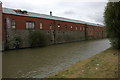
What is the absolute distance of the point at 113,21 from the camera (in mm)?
10156

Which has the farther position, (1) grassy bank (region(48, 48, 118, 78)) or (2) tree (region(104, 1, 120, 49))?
(2) tree (region(104, 1, 120, 49))

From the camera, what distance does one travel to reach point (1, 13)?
50.9ft

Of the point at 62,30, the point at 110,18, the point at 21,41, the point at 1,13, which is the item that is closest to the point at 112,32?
the point at 110,18

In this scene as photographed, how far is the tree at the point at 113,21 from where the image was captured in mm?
10122

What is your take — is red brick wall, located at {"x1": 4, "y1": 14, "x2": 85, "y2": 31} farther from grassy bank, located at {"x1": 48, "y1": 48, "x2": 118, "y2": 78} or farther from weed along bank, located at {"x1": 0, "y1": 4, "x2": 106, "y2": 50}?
grassy bank, located at {"x1": 48, "y1": 48, "x2": 118, "y2": 78}

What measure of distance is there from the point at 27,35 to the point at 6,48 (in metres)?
4.18

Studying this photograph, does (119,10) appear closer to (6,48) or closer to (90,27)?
(6,48)

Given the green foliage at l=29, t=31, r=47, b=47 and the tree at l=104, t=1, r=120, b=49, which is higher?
the tree at l=104, t=1, r=120, b=49

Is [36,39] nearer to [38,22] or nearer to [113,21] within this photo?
[38,22]

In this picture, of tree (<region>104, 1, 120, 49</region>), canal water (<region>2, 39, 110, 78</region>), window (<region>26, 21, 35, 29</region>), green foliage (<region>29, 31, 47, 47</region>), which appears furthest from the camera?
window (<region>26, 21, 35, 29</region>)

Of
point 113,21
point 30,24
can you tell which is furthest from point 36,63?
point 30,24

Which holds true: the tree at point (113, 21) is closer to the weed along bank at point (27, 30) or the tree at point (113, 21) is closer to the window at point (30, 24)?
the weed along bank at point (27, 30)

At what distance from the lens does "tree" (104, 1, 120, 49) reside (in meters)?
10.1

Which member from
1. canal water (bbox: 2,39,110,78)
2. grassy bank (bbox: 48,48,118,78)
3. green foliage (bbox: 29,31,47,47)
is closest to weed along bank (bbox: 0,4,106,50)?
green foliage (bbox: 29,31,47,47)
